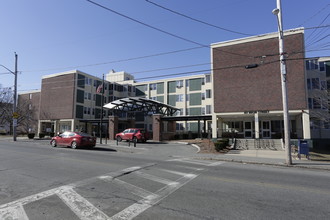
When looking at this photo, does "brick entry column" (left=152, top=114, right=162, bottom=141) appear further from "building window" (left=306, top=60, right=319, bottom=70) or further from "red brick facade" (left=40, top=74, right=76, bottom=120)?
"building window" (left=306, top=60, right=319, bottom=70)

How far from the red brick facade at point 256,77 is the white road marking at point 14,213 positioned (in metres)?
22.4

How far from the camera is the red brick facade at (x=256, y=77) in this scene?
73.1 feet

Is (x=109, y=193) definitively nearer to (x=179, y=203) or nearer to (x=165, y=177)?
(x=179, y=203)

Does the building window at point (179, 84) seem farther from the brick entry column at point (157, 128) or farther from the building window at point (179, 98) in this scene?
the brick entry column at point (157, 128)

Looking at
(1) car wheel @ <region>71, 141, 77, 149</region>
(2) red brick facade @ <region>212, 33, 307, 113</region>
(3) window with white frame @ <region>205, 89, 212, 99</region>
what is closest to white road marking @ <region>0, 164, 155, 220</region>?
(1) car wheel @ <region>71, 141, 77, 149</region>

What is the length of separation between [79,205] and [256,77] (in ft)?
77.9

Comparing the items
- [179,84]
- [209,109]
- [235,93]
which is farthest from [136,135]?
[179,84]

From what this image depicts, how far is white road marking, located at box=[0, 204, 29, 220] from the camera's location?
4.07 meters

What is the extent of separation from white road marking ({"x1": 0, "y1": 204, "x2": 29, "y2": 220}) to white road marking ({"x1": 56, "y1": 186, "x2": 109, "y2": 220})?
0.84m

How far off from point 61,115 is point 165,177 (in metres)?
39.3

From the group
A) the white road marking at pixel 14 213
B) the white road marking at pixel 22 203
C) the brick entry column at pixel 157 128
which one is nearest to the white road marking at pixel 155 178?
the white road marking at pixel 22 203

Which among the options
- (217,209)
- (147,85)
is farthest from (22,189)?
(147,85)

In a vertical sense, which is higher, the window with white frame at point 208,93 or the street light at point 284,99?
the window with white frame at point 208,93

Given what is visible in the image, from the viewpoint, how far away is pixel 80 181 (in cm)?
690
